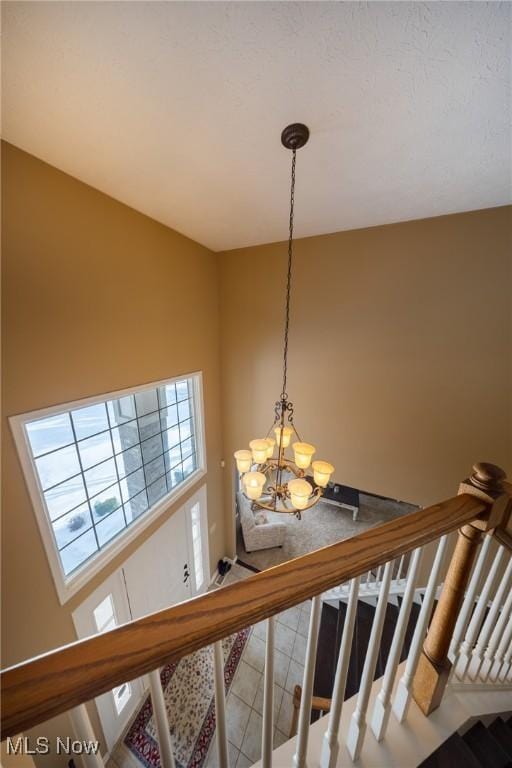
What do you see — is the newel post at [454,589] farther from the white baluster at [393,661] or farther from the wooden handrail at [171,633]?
the wooden handrail at [171,633]

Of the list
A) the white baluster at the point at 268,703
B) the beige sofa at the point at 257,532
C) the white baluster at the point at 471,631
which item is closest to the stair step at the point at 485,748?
the white baluster at the point at 471,631

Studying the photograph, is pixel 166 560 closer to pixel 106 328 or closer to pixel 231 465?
pixel 231 465

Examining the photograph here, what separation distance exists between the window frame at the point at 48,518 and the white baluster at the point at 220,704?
180cm

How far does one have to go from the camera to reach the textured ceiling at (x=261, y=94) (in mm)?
1057

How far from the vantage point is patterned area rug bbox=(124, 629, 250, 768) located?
2.45m

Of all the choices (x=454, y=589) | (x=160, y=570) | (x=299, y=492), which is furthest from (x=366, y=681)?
(x=160, y=570)

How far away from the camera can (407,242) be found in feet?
8.81

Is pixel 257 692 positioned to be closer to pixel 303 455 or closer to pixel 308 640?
pixel 303 455

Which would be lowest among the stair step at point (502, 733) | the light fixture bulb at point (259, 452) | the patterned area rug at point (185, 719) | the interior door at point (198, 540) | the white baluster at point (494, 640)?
the patterned area rug at point (185, 719)

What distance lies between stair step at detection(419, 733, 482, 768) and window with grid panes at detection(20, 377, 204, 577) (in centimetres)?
234

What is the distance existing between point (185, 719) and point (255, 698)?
2.31 feet

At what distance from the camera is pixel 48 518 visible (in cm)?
190

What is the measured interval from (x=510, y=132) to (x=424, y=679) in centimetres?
279

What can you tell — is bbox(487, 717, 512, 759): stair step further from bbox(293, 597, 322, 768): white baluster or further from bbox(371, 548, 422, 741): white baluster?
bbox(293, 597, 322, 768): white baluster
